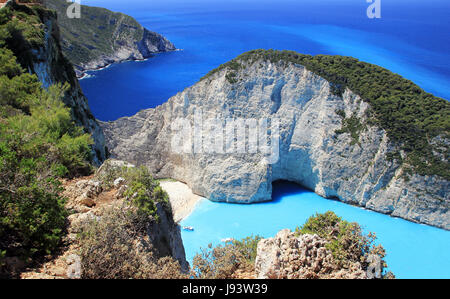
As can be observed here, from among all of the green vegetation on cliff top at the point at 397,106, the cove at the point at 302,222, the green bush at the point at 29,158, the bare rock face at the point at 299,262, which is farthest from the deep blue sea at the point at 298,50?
the bare rock face at the point at 299,262

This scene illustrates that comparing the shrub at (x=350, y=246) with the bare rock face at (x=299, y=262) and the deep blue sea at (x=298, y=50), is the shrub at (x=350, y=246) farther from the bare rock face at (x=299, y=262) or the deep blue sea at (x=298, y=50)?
the deep blue sea at (x=298, y=50)

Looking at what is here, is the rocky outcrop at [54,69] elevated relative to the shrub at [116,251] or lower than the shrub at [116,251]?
elevated

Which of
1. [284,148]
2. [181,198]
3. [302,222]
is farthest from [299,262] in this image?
[181,198]

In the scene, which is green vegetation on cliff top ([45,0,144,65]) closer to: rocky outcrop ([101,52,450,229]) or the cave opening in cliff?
rocky outcrop ([101,52,450,229])

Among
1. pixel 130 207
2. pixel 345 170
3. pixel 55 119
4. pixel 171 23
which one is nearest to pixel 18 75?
pixel 55 119

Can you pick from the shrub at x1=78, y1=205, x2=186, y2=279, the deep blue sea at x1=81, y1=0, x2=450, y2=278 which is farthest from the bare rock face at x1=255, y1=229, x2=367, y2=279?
the deep blue sea at x1=81, y1=0, x2=450, y2=278
